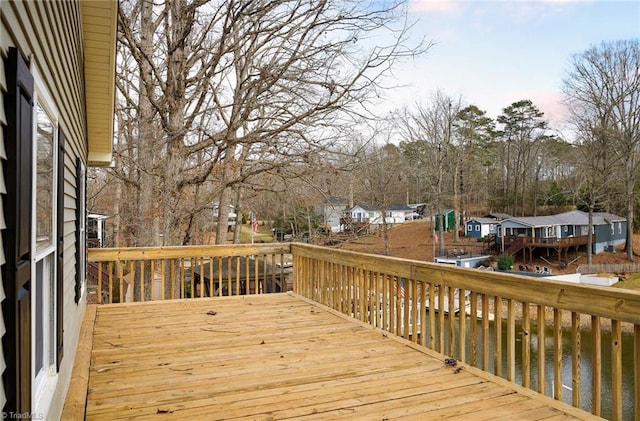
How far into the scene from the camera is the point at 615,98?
23266 millimetres

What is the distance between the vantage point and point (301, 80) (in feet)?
31.2

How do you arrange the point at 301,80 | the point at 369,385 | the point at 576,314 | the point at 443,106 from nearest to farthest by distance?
the point at 576,314, the point at 369,385, the point at 301,80, the point at 443,106

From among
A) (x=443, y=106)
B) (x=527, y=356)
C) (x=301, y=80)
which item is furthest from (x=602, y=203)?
(x=527, y=356)

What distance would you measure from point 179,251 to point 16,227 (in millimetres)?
5469

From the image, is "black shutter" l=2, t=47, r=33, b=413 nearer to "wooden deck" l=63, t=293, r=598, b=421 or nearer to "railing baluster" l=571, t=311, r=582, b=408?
"wooden deck" l=63, t=293, r=598, b=421

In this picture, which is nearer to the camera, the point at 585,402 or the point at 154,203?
the point at 585,402

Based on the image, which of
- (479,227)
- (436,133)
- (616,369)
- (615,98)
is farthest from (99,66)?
(479,227)

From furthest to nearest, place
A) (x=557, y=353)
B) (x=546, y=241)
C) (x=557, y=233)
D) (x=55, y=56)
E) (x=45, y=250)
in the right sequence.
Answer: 1. (x=557, y=233)
2. (x=546, y=241)
3. (x=557, y=353)
4. (x=55, y=56)
5. (x=45, y=250)

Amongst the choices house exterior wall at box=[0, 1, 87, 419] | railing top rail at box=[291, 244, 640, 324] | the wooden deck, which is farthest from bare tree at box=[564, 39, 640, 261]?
house exterior wall at box=[0, 1, 87, 419]

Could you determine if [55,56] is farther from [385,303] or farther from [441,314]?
[385,303]

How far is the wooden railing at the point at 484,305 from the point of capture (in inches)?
103

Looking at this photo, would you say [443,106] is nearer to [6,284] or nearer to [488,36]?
[488,36]

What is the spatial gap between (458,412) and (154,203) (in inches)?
374
